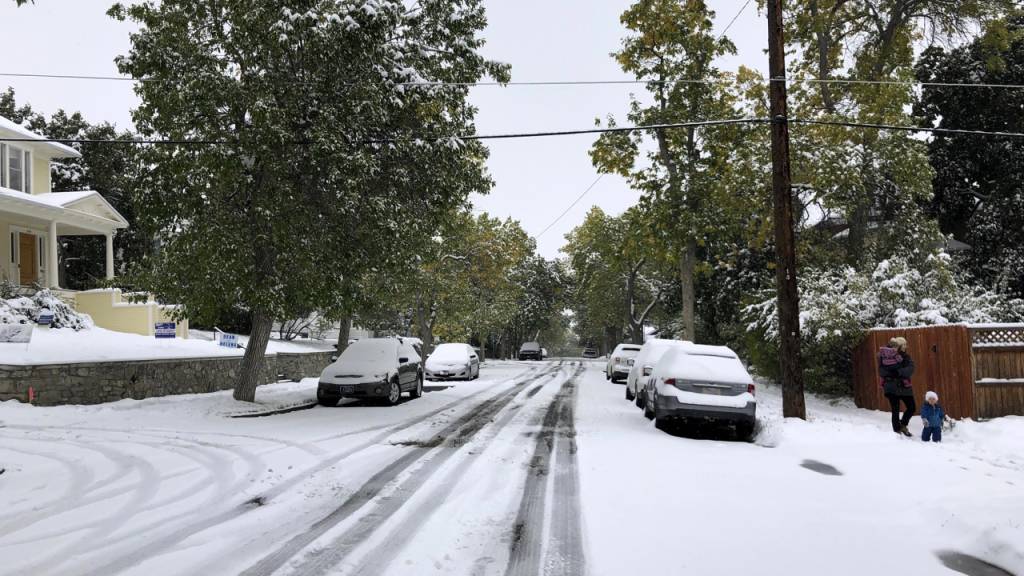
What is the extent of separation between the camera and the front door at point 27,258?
73.4 feet

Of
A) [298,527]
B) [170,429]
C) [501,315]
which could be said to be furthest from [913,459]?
[501,315]

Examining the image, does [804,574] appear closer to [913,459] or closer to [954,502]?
[954,502]

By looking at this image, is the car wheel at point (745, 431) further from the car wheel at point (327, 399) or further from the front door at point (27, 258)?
the front door at point (27, 258)

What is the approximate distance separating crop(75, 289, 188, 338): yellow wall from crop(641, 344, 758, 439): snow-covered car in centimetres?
1719

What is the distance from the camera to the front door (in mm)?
22375

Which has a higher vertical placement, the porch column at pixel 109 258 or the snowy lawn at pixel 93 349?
the porch column at pixel 109 258

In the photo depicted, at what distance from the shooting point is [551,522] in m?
5.59

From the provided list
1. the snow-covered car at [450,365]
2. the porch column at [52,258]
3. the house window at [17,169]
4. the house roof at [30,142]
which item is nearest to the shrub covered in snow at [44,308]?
the porch column at [52,258]

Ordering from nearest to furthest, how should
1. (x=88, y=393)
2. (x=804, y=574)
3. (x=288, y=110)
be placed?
1. (x=804, y=574)
2. (x=288, y=110)
3. (x=88, y=393)

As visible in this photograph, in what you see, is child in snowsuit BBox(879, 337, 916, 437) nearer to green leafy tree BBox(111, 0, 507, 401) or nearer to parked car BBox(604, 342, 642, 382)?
green leafy tree BBox(111, 0, 507, 401)

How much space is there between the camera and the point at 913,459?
8547mm

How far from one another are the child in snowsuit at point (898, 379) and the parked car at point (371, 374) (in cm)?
978

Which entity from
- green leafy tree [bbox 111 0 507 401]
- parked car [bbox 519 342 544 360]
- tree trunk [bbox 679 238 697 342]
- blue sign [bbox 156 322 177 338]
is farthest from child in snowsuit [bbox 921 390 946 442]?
parked car [bbox 519 342 544 360]

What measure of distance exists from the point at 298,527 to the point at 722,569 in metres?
3.23
